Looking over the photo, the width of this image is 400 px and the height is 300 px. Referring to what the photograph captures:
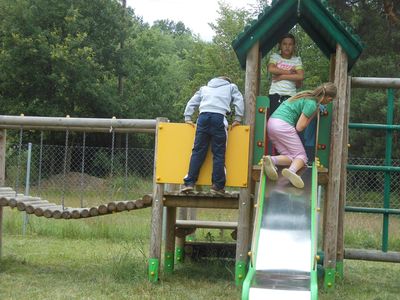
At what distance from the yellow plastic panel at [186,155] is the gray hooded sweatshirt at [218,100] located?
16cm

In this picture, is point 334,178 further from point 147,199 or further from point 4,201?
point 4,201

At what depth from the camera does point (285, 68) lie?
6.73 metres

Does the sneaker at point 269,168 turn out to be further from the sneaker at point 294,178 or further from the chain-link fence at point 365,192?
the chain-link fence at point 365,192

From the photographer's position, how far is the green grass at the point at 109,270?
19.7 feet

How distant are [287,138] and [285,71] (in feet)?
2.95

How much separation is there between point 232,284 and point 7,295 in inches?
84.6

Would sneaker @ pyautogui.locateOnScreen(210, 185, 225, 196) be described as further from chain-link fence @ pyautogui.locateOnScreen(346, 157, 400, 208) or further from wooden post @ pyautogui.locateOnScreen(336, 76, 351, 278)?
chain-link fence @ pyautogui.locateOnScreen(346, 157, 400, 208)

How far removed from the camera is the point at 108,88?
1183 inches

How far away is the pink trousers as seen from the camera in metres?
6.16

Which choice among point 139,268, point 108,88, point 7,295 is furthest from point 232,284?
point 108,88

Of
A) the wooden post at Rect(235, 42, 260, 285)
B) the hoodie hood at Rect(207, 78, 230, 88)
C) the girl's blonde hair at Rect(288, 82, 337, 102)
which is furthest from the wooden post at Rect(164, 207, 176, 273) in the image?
the girl's blonde hair at Rect(288, 82, 337, 102)

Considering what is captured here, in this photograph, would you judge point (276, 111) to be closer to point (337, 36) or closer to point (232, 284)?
point (337, 36)

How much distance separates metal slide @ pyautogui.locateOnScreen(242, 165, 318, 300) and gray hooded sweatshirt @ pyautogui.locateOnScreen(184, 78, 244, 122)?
805 mm

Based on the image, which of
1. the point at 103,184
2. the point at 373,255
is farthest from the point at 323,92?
the point at 103,184
